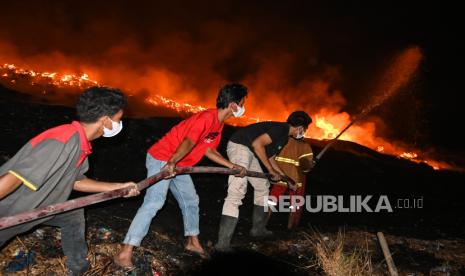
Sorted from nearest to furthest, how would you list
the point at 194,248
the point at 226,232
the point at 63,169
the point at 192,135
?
the point at 63,169 → the point at 192,135 → the point at 194,248 → the point at 226,232

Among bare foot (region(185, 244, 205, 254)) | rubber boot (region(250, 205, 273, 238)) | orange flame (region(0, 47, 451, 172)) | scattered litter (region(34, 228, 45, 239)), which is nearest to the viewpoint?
scattered litter (region(34, 228, 45, 239))

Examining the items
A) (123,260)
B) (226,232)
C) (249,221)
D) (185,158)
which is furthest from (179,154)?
(249,221)

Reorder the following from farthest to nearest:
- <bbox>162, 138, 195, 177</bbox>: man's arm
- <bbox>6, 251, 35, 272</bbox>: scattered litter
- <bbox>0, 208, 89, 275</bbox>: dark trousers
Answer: <bbox>162, 138, 195, 177</bbox>: man's arm → <bbox>6, 251, 35, 272</bbox>: scattered litter → <bbox>0, 208, 89, 275</bbox>: dark trousers

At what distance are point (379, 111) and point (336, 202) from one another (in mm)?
24634

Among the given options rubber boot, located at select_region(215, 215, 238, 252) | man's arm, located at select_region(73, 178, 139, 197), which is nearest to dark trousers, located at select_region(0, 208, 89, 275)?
man's arm, located at select_region(73, 178, 139, 197)

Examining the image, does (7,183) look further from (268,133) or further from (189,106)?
(189,106)

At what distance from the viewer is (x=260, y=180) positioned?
17.7ft

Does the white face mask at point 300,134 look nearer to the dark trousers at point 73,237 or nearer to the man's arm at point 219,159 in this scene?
the man's arm at point 219,159

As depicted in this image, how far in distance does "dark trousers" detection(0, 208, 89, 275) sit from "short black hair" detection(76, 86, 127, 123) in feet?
2.97

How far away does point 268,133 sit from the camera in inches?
198

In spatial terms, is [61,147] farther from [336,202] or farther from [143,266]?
[336,202]

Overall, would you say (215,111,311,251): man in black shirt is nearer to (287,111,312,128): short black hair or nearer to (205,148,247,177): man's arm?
(287,111,312,128): short black hair

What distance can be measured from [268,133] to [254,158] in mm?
548

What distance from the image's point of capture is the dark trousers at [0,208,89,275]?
10.1 ft
